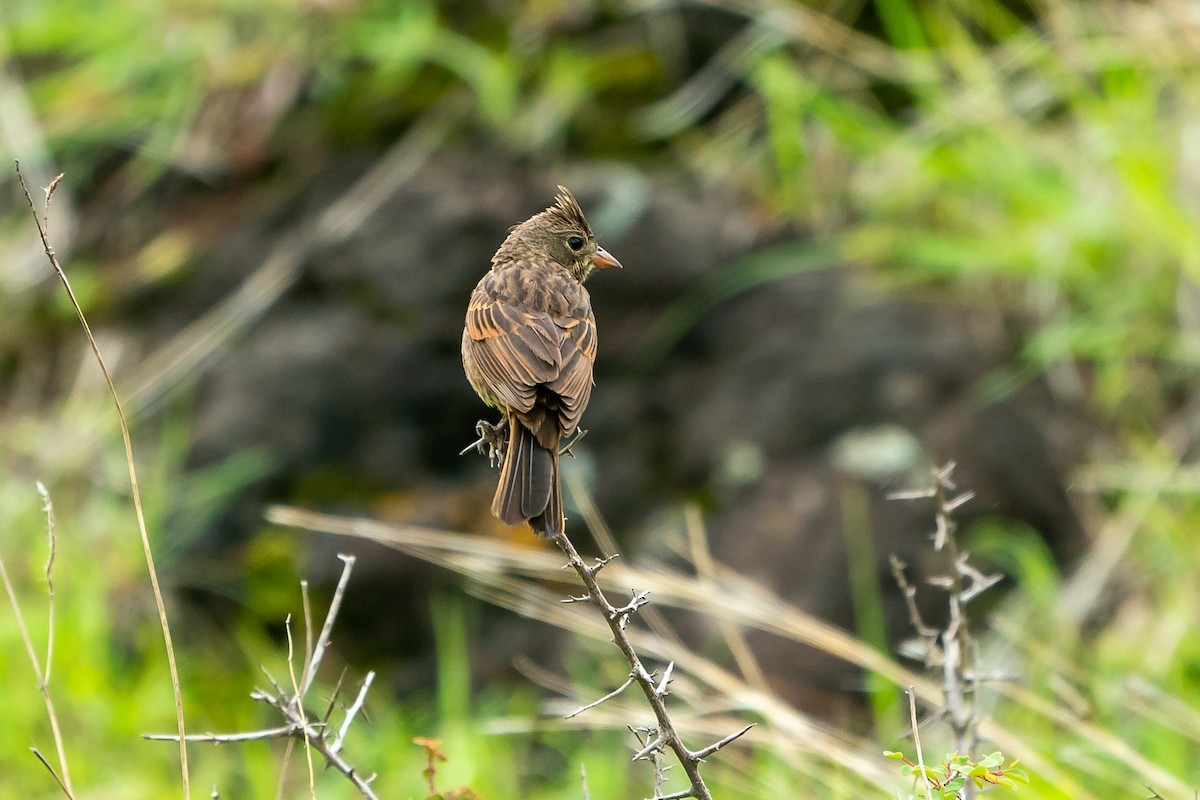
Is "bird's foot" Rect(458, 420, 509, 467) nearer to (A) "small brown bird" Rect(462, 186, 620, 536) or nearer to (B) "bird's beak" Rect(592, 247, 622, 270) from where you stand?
(A) "small brown bird" Rect(462, 186, 620, 536)

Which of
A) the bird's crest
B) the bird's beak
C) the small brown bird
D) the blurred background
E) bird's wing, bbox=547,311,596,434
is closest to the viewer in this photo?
the small brown bird

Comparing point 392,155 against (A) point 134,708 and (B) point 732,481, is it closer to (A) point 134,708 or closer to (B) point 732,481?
(B) point 732,481

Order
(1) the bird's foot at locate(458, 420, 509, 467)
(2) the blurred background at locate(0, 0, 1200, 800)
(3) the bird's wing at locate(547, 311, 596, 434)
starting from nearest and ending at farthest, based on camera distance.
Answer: (1) the bird's foot at locate(458, 420, 509, 467), (3) the bird's wing at locate(547, 311, 596, 434), (2) the blurred background at locate(0, 0, 1200, 800)

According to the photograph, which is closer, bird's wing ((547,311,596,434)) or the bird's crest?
bird's wing ((547,311,596,434))

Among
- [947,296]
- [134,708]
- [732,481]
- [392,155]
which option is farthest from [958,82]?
[134,708]

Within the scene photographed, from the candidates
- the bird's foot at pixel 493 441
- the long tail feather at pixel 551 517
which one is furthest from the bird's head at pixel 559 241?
the long tail feather at pixel 551 517

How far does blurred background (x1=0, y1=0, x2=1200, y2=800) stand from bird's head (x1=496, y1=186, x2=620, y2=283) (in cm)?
107

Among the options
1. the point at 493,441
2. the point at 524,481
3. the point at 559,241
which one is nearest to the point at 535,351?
the point at 493,441

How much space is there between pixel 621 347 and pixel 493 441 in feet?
8.75

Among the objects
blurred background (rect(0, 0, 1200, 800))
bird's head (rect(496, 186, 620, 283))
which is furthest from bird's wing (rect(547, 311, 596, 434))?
blurred background (rect(0, 0, 1200, 800))

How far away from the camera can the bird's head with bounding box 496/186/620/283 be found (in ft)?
12.9

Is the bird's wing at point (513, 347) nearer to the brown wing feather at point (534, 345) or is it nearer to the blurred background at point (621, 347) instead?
the brown wing feather at point (534, 345)

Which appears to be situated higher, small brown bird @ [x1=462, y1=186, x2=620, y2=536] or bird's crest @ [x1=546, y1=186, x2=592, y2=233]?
bird's crest @ [x1=546, y1=186, x2=592, y2=233]

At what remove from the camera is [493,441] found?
3109 millimetres
